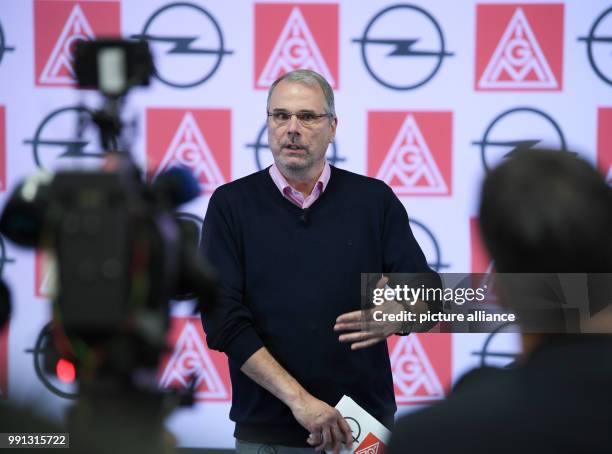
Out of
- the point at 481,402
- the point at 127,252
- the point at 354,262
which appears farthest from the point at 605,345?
the point at 354,262

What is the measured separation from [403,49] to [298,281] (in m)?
1.27

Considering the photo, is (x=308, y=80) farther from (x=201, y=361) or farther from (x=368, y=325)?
(x=201, y=361)

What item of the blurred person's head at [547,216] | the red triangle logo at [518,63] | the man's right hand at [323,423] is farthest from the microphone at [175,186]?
the red triangle logo at [518,63]

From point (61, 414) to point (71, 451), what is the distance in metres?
0.04

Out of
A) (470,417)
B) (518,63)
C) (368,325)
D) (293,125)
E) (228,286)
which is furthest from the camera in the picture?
(518,63)

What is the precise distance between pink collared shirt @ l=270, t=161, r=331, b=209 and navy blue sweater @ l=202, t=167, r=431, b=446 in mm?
47

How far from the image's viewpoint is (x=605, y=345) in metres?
0.85

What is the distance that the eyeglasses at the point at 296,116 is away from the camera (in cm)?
201

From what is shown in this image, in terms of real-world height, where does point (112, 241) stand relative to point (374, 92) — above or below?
below

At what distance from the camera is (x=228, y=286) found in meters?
1.88

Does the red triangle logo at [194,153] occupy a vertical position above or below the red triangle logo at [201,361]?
above

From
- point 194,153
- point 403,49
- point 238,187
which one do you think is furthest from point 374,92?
point 238,187

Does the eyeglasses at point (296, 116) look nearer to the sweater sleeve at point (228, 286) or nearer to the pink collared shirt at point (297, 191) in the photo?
the pink collared shirt at point (297, 191)

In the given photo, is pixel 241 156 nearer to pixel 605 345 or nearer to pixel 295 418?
pixel 295 418
